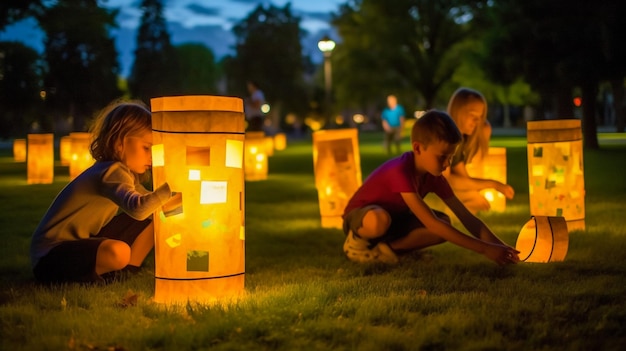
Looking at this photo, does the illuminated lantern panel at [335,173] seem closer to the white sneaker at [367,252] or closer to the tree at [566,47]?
the white sneaker at [367,252]

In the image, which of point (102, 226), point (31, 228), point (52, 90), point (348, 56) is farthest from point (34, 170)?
point (348, 56)

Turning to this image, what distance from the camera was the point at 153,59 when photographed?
7306cm

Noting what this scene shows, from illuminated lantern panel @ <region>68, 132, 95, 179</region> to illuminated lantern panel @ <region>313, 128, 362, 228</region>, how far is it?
6529mm

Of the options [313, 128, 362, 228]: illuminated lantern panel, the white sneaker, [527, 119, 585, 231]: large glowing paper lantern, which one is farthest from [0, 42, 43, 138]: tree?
the white sneaker

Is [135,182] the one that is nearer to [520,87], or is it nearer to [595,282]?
[595,282]

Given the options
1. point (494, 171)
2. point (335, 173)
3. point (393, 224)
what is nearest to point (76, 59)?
point (494, 171)

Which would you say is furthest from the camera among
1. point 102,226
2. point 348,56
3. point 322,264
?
point 348,56

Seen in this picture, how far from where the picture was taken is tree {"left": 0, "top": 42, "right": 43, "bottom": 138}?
3133 cm

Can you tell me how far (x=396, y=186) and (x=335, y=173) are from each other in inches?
117

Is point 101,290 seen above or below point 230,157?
below

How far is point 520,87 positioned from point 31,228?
1286 inches

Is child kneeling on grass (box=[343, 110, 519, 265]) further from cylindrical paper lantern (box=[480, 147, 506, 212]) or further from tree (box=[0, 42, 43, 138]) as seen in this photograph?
tree (box=[0, 42, 43, 138])

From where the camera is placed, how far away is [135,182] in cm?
534

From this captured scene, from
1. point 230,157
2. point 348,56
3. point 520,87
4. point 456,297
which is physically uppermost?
point 348,56
